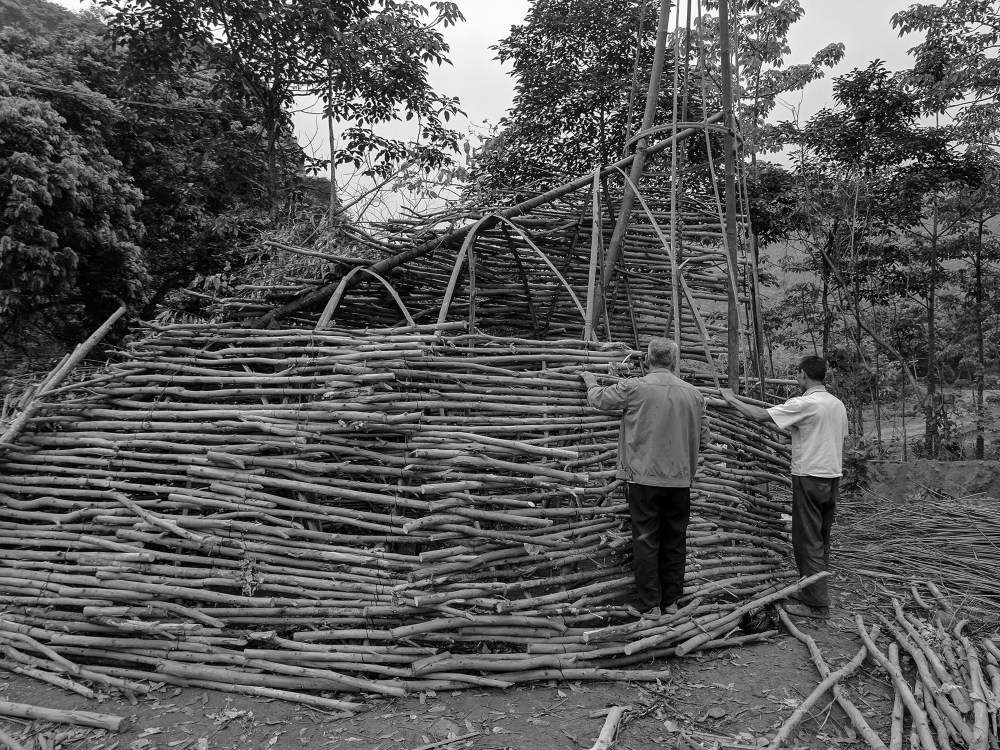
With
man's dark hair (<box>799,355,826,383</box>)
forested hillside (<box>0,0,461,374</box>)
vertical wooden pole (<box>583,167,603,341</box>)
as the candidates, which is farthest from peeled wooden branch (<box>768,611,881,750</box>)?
forested hillside (<box>0,0,461,374</box>)

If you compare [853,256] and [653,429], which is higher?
[853,256]

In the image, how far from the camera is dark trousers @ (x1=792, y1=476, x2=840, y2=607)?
3.51m

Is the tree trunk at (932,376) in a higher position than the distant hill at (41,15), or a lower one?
lower

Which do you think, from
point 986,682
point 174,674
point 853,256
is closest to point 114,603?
point 174,674

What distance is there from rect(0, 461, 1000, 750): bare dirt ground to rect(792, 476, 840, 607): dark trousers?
57 cm

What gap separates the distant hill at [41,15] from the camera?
1136cm

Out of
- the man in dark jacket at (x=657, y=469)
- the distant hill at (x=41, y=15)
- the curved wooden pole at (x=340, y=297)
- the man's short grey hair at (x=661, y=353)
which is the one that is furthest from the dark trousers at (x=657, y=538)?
the distant hill at (x=41, y=15)

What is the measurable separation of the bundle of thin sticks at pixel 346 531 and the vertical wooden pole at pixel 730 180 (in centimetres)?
83

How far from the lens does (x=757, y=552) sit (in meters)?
3.67

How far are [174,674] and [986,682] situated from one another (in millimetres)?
3251

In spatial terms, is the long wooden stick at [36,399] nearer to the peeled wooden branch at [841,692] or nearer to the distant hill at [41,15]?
the peeled wooden branch at [841,692]

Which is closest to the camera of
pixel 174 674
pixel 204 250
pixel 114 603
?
pixel 174 674

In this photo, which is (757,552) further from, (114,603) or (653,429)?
(114,603)

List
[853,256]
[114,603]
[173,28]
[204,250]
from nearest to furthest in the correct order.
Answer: [114,603]
[173,28]
[853,256]
[204,250]
